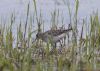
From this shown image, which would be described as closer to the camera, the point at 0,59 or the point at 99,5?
the point at 0,59

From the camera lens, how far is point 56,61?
504 centimetres

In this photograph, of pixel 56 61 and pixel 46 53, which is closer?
pixel 56 61

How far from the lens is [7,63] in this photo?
455cm

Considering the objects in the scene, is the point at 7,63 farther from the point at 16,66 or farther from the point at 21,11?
the point at 21,11

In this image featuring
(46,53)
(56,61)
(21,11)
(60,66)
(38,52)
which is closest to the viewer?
(60,66)

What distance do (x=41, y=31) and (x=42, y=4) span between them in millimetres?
3164

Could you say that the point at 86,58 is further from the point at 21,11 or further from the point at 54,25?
the point at 21,11

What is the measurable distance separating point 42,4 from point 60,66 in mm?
5844

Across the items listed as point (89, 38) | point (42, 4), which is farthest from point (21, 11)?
point (89, 38)

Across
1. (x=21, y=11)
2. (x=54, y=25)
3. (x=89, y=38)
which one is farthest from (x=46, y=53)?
(x=21, y=11)

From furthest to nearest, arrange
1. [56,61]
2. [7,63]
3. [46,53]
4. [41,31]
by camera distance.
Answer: [41,31] < [46,53] < [56,61] < [7,63]

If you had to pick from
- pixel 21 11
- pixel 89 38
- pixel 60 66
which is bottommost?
pixel 60 66

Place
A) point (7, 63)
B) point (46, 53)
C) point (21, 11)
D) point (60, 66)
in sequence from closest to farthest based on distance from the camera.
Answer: point (60, 66) < point (7, 63) < point (46, 53) < point (21, 11)

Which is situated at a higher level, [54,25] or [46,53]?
[54,25]
